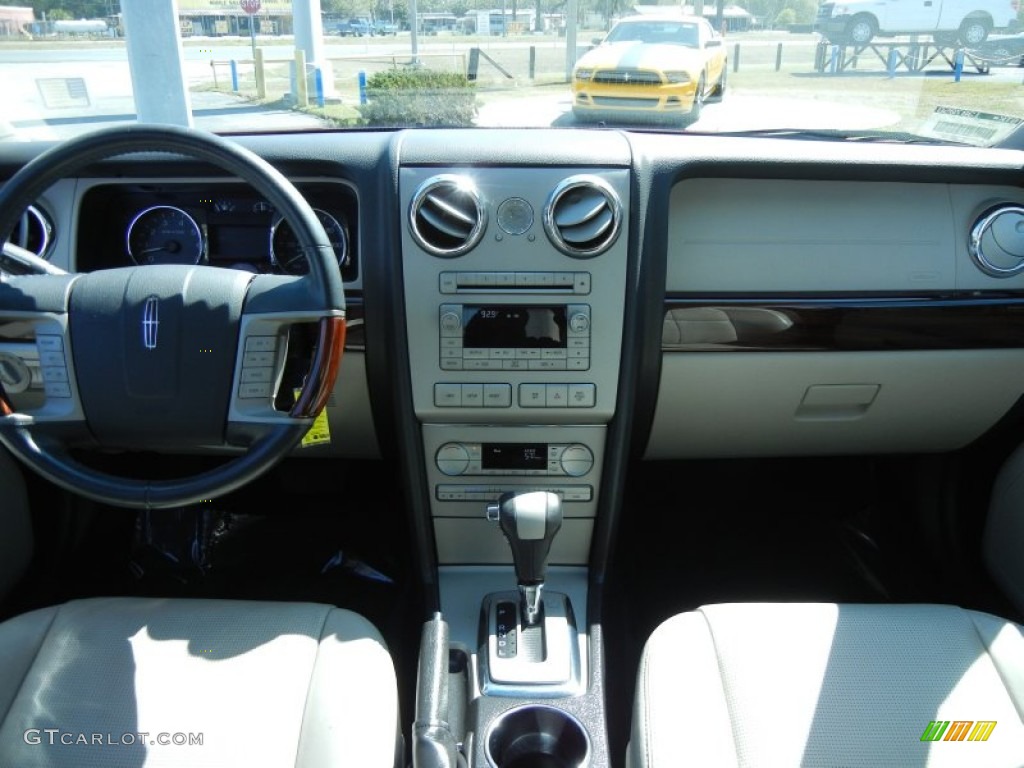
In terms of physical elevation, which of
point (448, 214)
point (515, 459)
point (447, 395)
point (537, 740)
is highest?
point (448, 214)

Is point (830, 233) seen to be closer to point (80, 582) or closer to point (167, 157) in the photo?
point (167, 157)

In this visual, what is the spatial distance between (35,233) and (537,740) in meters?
1.49

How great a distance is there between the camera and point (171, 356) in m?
1.48

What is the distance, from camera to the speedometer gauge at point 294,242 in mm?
1854

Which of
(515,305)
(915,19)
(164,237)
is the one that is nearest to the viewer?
(515,305)

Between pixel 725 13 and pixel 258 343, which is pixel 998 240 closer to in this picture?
pixel 725 13

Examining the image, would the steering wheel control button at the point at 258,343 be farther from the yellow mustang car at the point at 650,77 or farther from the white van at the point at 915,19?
the white van at the point at 915,19

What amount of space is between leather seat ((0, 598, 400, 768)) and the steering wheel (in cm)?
31

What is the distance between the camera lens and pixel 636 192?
5.80 feet

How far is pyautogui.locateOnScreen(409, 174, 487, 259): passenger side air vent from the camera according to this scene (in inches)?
68.1

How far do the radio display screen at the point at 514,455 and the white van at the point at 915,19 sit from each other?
48.6 inches

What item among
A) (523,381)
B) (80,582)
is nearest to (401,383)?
(523,381)

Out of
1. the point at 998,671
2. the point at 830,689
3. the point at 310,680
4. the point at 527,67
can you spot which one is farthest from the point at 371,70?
the point at 998,671

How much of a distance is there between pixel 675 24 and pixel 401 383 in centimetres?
151
